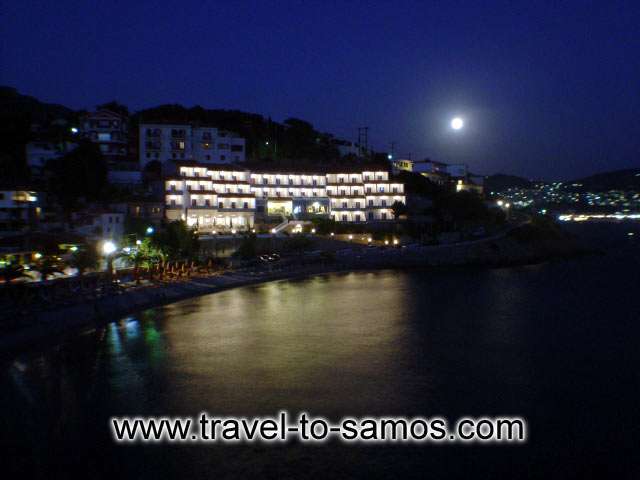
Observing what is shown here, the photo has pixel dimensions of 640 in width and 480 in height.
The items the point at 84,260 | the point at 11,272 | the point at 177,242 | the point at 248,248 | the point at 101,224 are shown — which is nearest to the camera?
the point at 11,272

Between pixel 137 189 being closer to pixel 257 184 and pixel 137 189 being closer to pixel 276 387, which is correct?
pixel 257 184

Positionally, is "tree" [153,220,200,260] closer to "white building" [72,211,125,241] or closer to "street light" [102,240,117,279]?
"street light" [102,240,117,279]

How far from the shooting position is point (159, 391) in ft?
39.7

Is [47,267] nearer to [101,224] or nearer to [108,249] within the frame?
[108,249]

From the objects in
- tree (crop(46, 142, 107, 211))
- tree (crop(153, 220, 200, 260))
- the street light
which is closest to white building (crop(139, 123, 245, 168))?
tree (crop(46, 142, 107, 211))

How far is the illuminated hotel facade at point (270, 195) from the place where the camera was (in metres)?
36.1

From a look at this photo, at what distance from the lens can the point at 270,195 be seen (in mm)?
41656

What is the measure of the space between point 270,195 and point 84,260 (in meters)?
21.5

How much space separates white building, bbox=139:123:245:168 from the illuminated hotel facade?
3026 millimetres

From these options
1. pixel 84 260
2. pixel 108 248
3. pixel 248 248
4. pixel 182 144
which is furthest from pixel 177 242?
pixel 182 144

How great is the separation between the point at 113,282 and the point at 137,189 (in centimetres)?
1503

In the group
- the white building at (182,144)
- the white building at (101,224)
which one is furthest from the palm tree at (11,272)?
the white building at (182,144)

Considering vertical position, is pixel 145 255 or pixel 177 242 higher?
pixel 177 242

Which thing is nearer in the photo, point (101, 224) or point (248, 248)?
point (101, 224)
